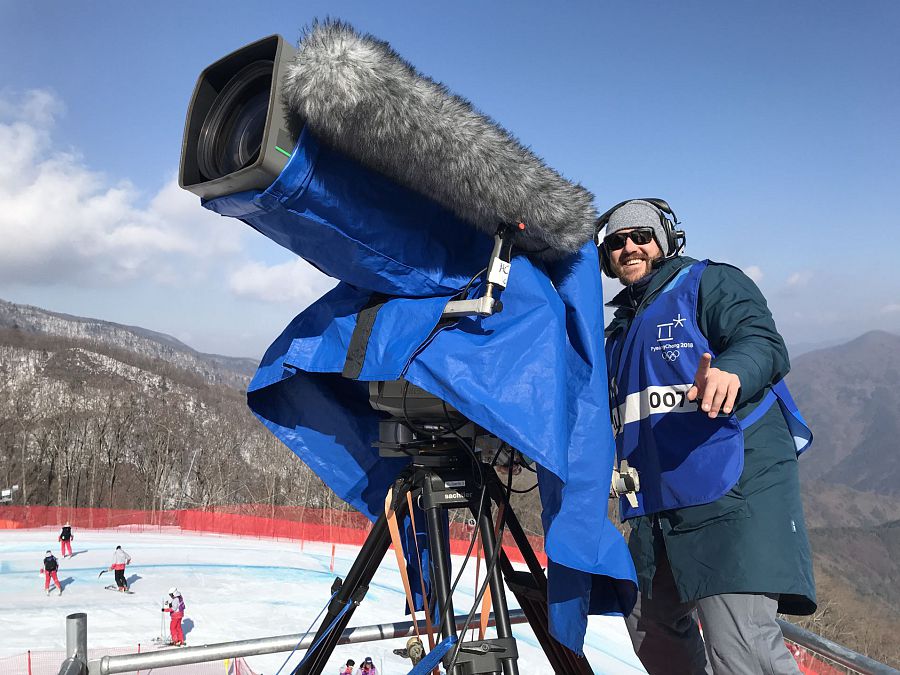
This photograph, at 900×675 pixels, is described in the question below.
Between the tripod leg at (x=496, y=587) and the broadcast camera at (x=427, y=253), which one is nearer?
the broadcast camera at (x=427, y=253)

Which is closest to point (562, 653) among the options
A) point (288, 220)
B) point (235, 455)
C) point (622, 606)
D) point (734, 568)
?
point (622, 606)

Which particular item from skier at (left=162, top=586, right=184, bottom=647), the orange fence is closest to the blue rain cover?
skier at (left=162, top=586, right=184, bottom=647)

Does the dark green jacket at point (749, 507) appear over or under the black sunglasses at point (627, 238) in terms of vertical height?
under

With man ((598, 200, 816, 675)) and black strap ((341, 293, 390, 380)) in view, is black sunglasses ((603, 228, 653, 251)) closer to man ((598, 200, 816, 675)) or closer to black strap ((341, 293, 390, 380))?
man ((598, 200, 816, 675))

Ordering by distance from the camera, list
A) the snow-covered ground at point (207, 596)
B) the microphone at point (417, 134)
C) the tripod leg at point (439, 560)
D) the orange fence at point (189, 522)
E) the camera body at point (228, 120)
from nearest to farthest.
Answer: the microphone at point (417, 134), the camera body at point (228, 120), the tripod leg at point (439, 560), the snow-covered ground at point (207, 596), the orange fence at point (189, 522)

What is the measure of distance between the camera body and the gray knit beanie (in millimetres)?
1094

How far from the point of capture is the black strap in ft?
5.60

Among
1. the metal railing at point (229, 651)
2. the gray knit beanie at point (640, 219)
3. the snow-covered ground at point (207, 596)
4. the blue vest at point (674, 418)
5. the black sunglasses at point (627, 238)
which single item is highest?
the gray knit beanie at point (640, 219)

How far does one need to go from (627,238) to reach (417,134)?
94 cm

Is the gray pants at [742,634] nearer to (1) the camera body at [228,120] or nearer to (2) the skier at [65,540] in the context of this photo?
(1) the camera body at [228,120]

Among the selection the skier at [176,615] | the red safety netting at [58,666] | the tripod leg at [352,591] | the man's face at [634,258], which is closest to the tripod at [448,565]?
the tripod leg at [352,591]

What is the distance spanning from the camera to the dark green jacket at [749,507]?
1.61 metres

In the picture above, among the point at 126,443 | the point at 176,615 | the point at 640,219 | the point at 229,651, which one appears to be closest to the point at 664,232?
the point at 640,219

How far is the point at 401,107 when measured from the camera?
135 centimetres
